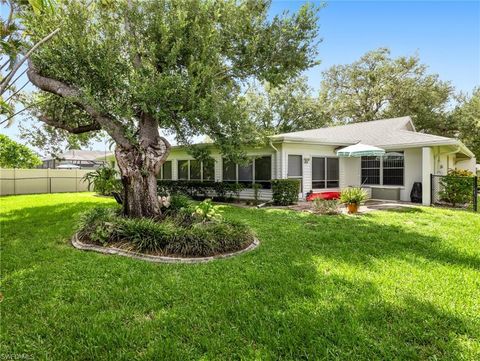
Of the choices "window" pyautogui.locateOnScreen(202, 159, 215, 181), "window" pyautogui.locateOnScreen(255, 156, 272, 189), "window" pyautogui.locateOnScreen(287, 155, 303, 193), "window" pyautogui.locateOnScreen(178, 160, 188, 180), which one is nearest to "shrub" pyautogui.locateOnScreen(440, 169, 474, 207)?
"window" pyautogui.locateOnScreen(287, 155, 303, 193)

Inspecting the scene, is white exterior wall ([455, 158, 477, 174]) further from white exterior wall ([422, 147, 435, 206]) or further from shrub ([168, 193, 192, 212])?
shrub ([168, 193, 192, 212])

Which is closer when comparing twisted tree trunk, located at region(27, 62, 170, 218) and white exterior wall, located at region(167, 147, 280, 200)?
twisted tree trunk, located at region(27, 62, 170, 218)

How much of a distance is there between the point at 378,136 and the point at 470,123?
15865 mm

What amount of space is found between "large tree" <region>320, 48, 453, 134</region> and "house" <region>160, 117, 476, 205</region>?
1344 cm

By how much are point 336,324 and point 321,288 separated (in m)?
0.93

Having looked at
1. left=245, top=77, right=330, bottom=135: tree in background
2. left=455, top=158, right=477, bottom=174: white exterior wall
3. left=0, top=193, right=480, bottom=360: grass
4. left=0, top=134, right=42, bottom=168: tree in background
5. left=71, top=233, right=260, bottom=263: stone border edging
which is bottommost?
left=0, top=193, right=480, bottom=360: grass

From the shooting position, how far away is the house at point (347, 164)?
1283 centimetres

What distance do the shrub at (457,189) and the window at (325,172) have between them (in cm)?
450

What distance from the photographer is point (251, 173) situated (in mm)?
14500

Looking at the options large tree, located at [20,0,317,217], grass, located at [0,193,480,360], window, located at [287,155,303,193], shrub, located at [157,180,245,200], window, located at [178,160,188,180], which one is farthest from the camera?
window, located at [178,160,188,180]

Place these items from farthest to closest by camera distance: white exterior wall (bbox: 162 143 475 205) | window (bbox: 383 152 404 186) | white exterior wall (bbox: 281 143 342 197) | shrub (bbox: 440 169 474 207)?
window (bbox: 383 152 404 186), white exterior wall (bbox: 281 143 342 197), white exterior wall (bbox: 162 143 475 205), shrub (bbox: 440 169 474 207)

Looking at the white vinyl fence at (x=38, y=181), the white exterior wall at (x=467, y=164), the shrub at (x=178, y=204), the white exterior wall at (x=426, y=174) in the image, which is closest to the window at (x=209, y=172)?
the shrub at (x=178, y=204)

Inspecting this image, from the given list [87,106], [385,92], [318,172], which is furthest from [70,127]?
[385,92]

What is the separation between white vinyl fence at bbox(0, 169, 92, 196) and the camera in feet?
66.6
